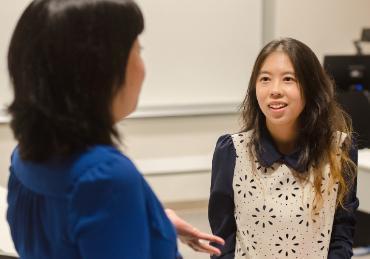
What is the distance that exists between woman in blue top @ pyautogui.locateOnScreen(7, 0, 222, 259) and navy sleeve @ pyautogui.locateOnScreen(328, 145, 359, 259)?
0.86 meters

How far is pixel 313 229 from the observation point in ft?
4.34

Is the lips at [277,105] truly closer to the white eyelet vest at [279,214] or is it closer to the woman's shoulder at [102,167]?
the white eyelet vest at [279,214]

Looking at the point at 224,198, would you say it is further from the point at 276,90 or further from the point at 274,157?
the point at 276,90

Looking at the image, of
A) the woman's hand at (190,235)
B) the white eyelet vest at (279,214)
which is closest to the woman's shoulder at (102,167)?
the woman's hand at (190,235)

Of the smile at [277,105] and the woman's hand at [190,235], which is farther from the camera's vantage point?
the smile at [277,105]

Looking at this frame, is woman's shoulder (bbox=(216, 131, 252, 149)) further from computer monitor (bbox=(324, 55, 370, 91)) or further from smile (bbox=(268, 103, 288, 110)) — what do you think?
computer monitor (bbox=(324, 55, 370, 91))

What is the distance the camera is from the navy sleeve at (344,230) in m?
1.35

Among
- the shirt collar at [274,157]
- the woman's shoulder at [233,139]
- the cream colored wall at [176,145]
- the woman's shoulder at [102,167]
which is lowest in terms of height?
the cream colored wall at [176,145]

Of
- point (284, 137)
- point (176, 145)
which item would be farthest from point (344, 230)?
point (176, 145)

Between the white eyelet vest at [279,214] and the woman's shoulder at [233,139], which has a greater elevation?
the woman's shoulder at [233,139]

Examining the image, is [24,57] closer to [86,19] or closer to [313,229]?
[86,19]

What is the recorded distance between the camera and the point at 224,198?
1394 mm

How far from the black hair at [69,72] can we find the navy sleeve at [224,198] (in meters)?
0.80

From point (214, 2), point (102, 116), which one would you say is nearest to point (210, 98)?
point (214, 2)
